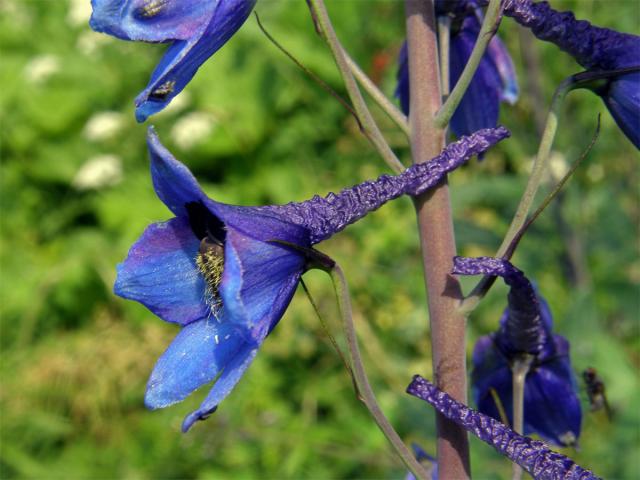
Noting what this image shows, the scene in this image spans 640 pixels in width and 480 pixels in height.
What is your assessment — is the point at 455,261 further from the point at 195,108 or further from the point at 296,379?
the point at 195,108

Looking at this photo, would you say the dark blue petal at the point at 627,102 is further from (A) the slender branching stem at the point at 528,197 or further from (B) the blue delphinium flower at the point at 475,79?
(B) the blue delphinium flower at the point at 475,79

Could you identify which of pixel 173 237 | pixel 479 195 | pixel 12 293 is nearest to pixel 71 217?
pixel 12 293

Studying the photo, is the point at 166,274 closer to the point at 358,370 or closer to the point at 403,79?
the point at 358,370

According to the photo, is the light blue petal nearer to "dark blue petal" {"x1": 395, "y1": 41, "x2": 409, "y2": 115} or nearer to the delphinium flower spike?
"dark blue petal" {"x1": 395, "y1": 41, "x2": 409, "y2": 115}

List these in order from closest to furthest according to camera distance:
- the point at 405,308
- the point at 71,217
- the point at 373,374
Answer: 1. the point at 373,374
2. the point at 405,308
3. the point at 71,217

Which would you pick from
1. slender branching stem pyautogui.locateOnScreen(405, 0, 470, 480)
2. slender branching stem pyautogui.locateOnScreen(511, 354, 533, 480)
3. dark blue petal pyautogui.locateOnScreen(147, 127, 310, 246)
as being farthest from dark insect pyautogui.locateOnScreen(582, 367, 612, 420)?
dark blue petal pyautogui.locateOnScreen(147, 127, 310, 246)

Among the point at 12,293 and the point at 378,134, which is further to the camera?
the point at 12,293

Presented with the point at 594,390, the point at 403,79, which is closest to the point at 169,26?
the point at 403,79
